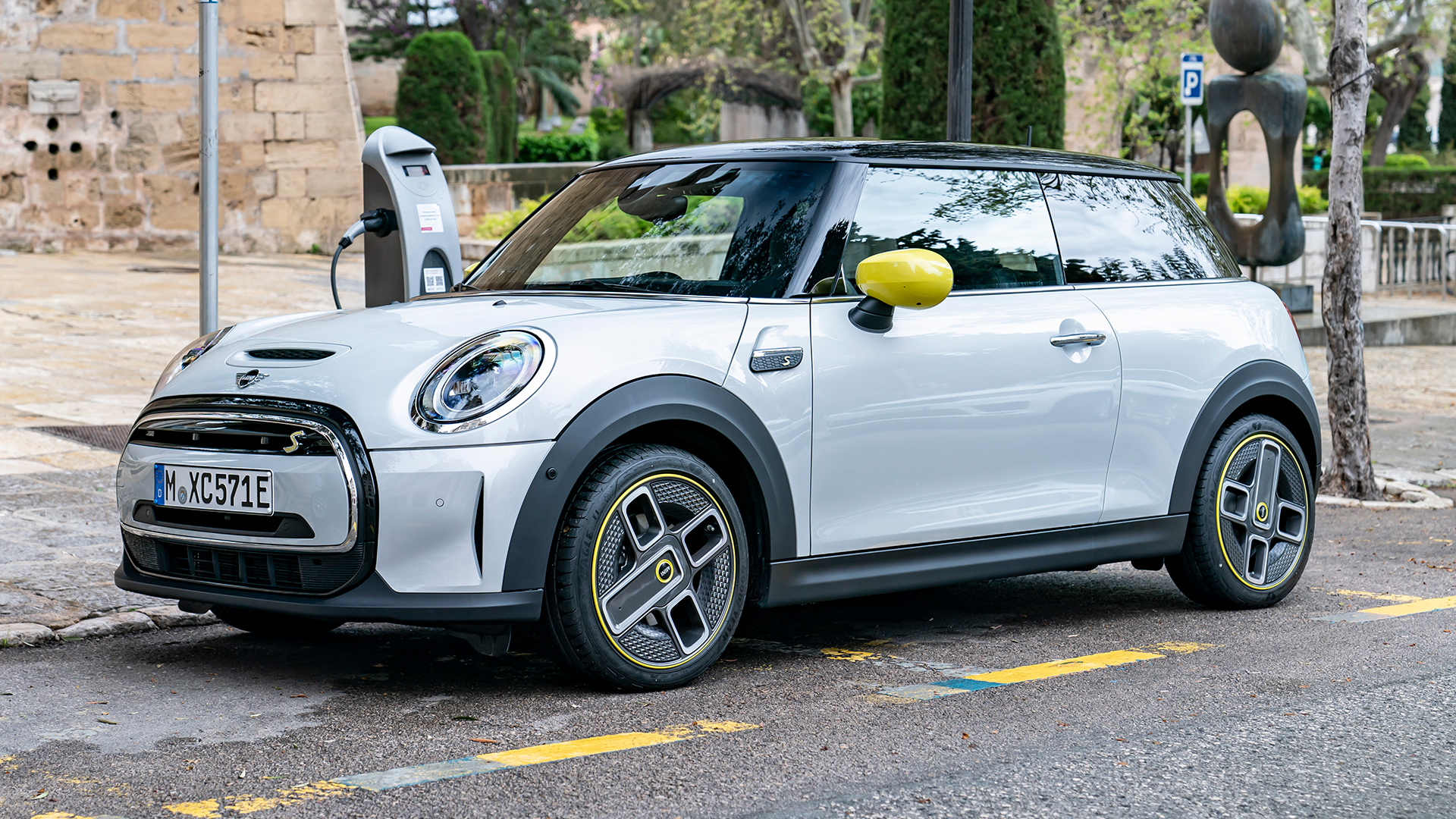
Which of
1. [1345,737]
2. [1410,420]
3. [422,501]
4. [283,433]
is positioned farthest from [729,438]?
[1410,420]

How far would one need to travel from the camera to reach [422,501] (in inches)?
153

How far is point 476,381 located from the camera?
4.01 metres

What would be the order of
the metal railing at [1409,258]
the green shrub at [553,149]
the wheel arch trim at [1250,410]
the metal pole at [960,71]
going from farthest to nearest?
the green shrub at [553,149] → the metal railing at [1409,258] → the metal pole at [960,71] → the wheel arch trim at [1250,410]

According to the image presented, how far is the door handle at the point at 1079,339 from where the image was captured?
507 cm

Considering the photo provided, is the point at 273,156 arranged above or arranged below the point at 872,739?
above

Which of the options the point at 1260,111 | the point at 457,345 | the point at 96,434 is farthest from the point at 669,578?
the point at 1260,111

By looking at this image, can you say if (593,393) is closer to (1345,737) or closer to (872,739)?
(872,739)

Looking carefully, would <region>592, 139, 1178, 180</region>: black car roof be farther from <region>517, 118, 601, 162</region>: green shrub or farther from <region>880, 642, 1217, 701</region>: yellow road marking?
<region>517, 118, 601, 162</region>: green shrub

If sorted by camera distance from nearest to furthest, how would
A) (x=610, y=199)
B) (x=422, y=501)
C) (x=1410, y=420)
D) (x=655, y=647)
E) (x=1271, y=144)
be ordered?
1. (x=422, y=501)
2. (x=655, y=647)
3. (x=610, y=199)
4. (x=1410, y=420)
5. (x=1271, y=144)

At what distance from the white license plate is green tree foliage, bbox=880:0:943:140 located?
11187 millimetres

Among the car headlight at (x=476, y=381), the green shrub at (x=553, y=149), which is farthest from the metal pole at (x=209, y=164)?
the green shrub at (x=553, y=149)

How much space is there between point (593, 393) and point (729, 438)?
1.43 ft

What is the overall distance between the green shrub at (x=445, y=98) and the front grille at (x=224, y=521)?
2168 centimetres

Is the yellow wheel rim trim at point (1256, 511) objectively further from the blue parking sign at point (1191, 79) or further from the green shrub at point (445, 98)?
the green shrub at point (445, 98)
